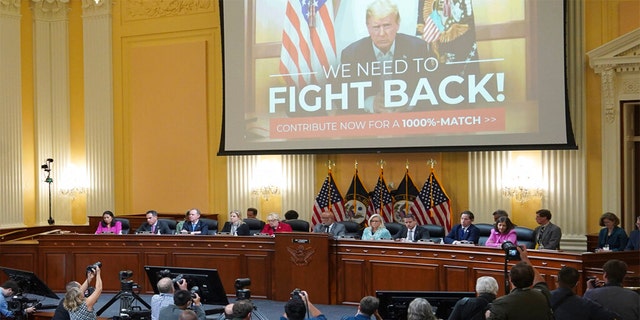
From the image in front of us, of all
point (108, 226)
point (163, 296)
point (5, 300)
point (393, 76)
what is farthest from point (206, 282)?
point (393, 76)

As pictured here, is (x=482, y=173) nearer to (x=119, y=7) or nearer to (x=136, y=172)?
(x=136, y=172)

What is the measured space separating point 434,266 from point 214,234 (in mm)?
3500

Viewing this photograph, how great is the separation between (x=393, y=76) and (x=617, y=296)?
25.9 feet

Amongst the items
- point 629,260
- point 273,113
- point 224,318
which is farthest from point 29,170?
point 629,260

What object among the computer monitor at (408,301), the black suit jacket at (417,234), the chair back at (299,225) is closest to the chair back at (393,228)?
the black suit jacket at (417,234)

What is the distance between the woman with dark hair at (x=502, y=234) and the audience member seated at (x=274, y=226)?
3.16 m

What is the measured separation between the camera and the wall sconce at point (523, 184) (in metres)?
12.8

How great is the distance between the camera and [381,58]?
13.5m

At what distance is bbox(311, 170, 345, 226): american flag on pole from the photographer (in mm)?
14250

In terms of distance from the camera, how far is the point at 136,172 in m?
16.5

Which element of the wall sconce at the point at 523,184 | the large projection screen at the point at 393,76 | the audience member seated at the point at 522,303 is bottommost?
the audience member seated at the point at 522,303

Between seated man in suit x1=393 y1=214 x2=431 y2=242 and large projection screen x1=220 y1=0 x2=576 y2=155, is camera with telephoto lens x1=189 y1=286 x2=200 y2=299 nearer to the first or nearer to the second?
seated man in suit x1=393 y1=214 x2=431 y2=242

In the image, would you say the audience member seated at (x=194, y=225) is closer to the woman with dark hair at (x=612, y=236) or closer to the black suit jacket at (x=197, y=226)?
the black suit jacket at (x=197, y=226)

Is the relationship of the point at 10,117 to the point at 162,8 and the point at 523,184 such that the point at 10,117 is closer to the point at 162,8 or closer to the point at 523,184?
the point at 162,8
